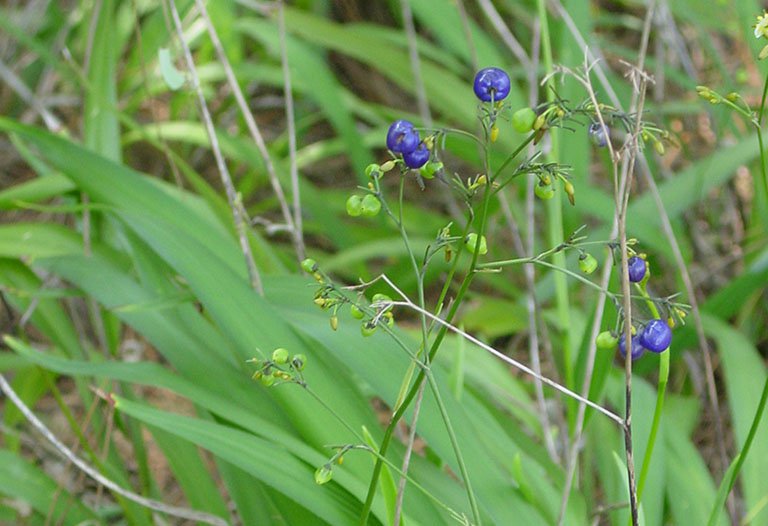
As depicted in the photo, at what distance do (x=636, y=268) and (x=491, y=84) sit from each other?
0.18 m

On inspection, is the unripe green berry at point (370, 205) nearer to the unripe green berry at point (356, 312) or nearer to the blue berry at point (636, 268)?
the unripe green berry at point (356, 312)

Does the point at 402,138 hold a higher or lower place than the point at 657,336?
higher

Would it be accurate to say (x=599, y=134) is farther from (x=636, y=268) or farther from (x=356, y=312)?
(x=356, y=312)

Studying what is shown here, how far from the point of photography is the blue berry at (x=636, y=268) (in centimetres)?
71

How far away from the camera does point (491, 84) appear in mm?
648

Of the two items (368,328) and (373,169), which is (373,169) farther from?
(368,328)

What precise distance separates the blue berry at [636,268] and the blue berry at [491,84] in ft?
0.54

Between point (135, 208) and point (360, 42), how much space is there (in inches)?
39.5

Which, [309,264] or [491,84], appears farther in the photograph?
[309,264]

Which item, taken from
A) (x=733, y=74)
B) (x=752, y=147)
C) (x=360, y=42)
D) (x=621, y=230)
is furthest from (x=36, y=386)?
(x=733, y=74)

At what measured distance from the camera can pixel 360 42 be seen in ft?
7.18

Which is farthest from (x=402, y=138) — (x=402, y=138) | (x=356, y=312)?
(x=356, y=312)

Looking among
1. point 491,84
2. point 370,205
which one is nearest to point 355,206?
point 370,205

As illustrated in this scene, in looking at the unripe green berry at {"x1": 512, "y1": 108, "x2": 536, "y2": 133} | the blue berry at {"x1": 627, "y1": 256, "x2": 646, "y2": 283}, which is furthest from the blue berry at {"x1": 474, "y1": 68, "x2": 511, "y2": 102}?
the blue berry at {"x1": 627, "y1": 256, "x2": 646, "y2": 283}
